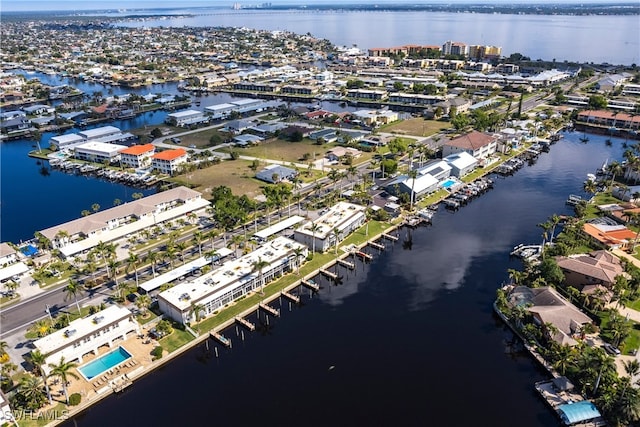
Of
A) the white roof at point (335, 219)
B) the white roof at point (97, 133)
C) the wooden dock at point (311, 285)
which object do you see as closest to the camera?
the wooden dock at point (311, 285)

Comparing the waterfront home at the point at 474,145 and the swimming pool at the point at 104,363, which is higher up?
the waterfront home at the point at 474,145

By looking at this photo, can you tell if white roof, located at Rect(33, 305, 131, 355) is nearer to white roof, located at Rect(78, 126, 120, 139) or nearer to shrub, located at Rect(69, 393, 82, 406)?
shrub, located at Rect(69, 393, 82, 406)

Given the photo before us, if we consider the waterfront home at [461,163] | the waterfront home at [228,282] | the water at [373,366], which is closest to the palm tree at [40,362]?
the water at [373,366]

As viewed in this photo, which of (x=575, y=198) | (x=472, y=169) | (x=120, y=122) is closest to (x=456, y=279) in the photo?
(x=575, y=198)

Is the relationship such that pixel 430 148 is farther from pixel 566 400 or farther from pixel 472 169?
pixel 566 400

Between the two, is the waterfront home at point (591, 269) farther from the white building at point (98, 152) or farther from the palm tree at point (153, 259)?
the white building at point (98, 152)

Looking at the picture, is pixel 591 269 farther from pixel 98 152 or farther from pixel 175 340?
pixel 98 152

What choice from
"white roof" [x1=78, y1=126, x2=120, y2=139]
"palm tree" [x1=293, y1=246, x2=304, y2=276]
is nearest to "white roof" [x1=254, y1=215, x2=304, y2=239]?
"palm tree" [x1=293, y1=246, x2=304, y2=276]
